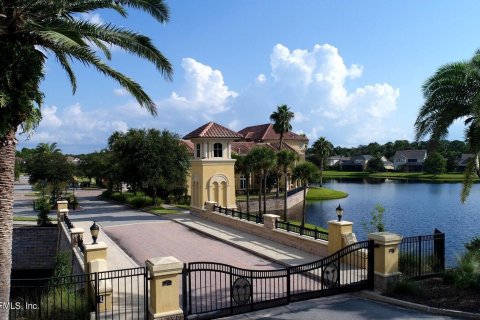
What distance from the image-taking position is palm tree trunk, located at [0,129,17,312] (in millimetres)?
7684

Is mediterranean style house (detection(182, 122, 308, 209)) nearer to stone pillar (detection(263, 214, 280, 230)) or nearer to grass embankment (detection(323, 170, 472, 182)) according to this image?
stone pillar (detection(263, 214, 280, 230))

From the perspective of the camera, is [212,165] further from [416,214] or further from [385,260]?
[416,214]

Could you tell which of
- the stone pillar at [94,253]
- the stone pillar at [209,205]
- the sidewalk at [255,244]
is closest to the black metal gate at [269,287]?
the sidewalk at [255,244]

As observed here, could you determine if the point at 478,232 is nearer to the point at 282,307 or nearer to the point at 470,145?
the point at 470,145

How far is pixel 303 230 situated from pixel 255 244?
2236 mm

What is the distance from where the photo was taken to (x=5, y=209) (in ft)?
25.5

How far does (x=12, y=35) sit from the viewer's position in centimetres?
785

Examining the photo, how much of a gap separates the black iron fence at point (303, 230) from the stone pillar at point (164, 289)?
8.53 m

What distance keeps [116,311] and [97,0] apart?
7.28 meters

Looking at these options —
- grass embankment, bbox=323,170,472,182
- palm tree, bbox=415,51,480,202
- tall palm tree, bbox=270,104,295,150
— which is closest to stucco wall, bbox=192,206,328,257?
palm tree, bbox=415,51,480,202

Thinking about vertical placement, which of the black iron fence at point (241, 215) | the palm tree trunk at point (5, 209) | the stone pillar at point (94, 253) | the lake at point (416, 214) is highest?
the palm tree trunk at point (5, 209)

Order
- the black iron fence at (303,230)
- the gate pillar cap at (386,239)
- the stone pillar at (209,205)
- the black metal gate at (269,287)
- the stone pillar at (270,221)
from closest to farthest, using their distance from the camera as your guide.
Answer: the black metal gate at (269,287) < the gate pillar cap at (386,239) < the black iron fence at (303,230) < the stone pillar at (270,221) < the stone pillar at (209,205)

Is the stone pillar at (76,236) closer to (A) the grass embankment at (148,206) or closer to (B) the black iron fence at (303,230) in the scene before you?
(B) the black iron fence at (303,230)

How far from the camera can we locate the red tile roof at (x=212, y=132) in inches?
1164
